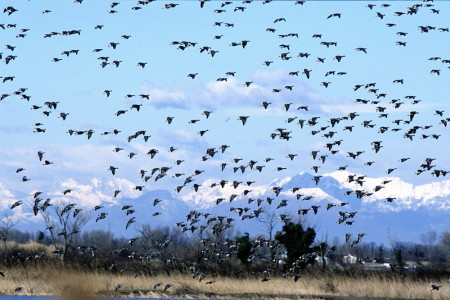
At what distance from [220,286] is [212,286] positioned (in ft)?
1.78

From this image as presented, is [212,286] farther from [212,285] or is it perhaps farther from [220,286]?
[220,286]

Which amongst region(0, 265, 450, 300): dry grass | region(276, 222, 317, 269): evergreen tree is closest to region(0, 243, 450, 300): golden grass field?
region(0, 265, 450, 300): dry grass

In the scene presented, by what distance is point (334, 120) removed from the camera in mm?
54062

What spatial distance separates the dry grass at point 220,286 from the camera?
166 ft

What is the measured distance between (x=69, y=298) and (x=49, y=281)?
2060 cm

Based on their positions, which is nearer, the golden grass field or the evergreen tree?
the golden grass field

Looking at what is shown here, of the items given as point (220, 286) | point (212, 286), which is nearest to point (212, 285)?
point (212, 286)

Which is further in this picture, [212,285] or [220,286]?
[212,285]

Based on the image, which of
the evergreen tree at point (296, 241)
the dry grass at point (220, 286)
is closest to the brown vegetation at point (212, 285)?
the dry grass at point (220, 286)

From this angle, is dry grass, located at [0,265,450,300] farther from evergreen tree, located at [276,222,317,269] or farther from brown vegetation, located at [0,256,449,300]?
evergreen tree, located at [276,222,317,269]

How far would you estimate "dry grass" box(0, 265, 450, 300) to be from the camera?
166 feet

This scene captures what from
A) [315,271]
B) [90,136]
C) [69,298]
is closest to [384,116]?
[315,271]

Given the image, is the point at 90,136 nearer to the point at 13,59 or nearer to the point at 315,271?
the point at 13,59

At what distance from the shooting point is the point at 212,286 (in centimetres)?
5456
